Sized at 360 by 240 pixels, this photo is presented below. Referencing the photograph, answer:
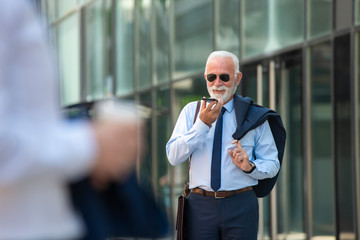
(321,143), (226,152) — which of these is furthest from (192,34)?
(226,152)

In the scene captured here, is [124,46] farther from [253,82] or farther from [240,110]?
[240,110]

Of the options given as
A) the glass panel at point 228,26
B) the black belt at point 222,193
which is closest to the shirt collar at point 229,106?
the black belt at point 222,193

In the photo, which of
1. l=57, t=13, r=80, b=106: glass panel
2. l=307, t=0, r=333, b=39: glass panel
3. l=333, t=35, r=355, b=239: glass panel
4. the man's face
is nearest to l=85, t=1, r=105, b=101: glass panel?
l=57, t=13, r=80, b=106: glass panel

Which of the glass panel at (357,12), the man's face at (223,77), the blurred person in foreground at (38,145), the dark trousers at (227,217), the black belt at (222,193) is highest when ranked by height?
the glass panel at (357,12)

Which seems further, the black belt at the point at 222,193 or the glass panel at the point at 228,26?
the glass panel at the point at 228,26

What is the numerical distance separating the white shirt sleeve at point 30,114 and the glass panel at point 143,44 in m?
13.4

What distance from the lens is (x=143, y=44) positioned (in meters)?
14.8

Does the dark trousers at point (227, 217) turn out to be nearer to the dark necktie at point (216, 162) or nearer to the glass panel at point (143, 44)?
the dark necktie at point (216, 162)

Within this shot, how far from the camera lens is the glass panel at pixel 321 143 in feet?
25.4

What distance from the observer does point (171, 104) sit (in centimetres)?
1284

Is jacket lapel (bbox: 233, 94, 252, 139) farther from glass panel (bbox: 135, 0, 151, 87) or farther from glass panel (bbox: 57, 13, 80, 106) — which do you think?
glass panel (bbox: 57, 13, 80, 106)

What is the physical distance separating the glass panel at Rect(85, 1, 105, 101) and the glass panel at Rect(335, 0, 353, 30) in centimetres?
1092

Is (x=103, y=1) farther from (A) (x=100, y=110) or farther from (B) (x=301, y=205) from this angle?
(A) (x=100, y=110)

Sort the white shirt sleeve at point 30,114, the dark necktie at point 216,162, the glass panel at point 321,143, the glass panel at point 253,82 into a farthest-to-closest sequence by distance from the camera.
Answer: the glass panel at point 253,82
the glass panel at point 321,143
the dark necktie at point 216,162
the white shirt sleeve at point 30,114
